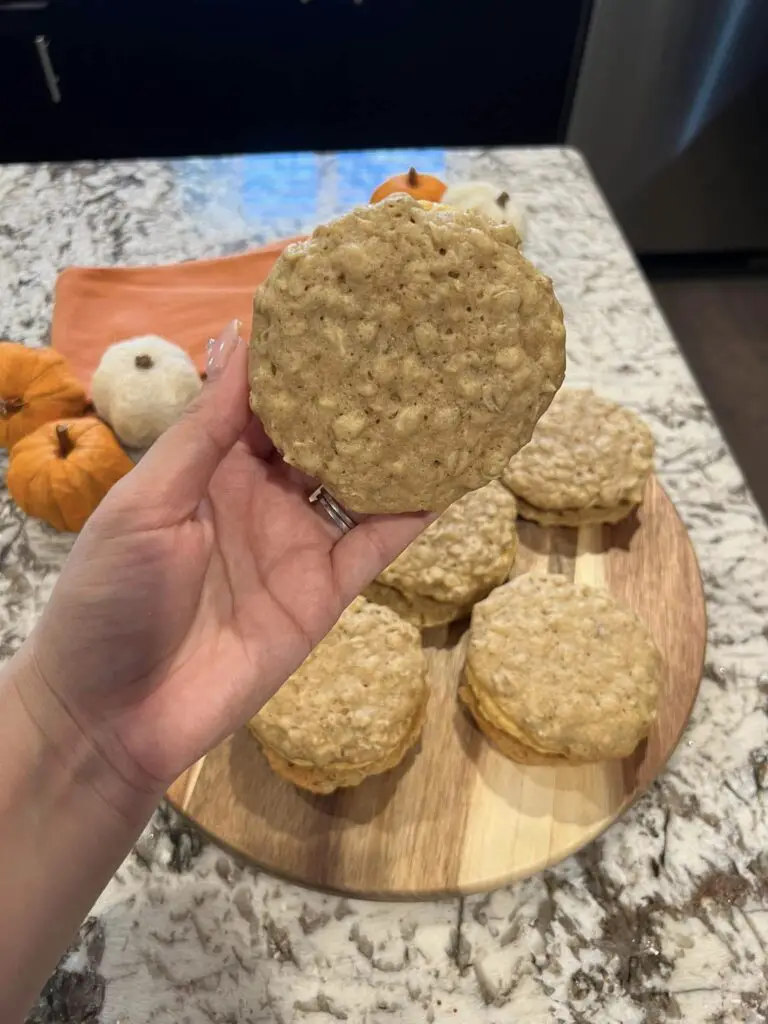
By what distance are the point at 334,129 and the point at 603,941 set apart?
3037 millimetres

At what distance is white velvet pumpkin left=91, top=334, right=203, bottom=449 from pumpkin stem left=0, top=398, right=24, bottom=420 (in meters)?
0.15

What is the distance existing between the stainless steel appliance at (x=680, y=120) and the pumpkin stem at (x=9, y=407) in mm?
2563

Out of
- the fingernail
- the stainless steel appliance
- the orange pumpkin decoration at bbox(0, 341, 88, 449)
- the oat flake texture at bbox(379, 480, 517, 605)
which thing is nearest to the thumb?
the fingernail

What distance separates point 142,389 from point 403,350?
2.96ft

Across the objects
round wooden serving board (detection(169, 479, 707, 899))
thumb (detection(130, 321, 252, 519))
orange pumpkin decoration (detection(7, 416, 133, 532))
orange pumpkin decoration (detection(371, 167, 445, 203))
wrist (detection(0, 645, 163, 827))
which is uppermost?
thumb (detection(130, 321, 252, 519))

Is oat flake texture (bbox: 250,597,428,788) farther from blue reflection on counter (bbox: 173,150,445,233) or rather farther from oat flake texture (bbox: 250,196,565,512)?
blue reflection on counter (bbox: 173,150,445,233)

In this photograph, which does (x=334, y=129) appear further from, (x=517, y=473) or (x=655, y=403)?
(x=517, y=473)

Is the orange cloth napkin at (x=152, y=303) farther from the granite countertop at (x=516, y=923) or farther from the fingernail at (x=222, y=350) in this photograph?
the fingernail at (x=222, y=350)

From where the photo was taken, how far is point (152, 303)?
6.46ft

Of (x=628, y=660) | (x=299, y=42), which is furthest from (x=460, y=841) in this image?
(x=299, y=42)

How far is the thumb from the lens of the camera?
944 mm

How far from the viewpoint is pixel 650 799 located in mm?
1268

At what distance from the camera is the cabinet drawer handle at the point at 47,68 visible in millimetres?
2795

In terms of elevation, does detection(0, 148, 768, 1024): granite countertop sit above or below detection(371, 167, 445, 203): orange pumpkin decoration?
below
